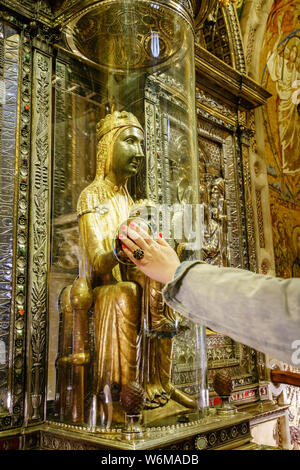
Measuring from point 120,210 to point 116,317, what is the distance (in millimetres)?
682

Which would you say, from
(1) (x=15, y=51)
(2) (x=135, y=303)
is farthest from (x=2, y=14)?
(2) (x=135, y=303)

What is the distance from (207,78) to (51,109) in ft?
7.78

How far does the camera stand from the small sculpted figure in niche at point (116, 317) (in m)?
2.20

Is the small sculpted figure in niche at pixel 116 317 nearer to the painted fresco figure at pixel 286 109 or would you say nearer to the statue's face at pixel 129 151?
the statue's face at pixel 129 151

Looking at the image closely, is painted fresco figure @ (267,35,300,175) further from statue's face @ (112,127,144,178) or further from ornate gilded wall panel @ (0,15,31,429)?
ornate gilded wall panel @ (0,15,31,429)

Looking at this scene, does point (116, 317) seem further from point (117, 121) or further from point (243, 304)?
point (243, 304)

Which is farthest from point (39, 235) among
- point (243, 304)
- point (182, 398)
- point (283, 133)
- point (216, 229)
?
point (283, 133)

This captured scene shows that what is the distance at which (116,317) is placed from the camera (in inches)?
89.1

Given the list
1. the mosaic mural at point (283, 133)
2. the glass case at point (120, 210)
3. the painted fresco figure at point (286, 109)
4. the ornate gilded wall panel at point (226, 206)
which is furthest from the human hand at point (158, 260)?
the painted fresco figure at point (286, 109)

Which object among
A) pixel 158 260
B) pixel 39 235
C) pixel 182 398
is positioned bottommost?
pixel 182 398

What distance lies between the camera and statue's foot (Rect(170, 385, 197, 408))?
Answer: 235 cm

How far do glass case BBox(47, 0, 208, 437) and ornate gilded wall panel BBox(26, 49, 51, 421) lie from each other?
0.06 m
